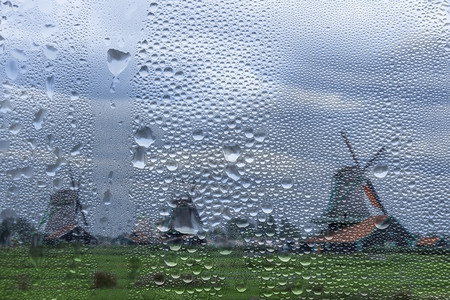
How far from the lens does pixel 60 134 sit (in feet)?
7.30

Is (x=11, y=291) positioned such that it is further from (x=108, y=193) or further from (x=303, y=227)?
(x=303, y=227)

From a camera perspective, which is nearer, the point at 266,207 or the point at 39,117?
the point at 266,207

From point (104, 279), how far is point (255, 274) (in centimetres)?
53

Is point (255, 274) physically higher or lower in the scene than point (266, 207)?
lower

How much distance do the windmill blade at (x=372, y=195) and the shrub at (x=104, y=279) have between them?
3.04 feet

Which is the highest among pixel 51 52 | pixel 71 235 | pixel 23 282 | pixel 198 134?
pixel 51 52

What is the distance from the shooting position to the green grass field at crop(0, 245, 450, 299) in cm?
205

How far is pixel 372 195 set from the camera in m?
2.12

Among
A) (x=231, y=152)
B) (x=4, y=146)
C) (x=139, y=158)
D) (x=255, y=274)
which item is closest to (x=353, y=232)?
(x=255, y=274)

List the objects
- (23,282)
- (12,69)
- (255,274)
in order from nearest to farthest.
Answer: (255,274)
(23,282)
(12,69)

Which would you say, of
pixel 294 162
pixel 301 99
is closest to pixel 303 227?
pixel 294 162

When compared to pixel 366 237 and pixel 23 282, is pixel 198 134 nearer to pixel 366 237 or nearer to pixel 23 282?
pixel 366 237

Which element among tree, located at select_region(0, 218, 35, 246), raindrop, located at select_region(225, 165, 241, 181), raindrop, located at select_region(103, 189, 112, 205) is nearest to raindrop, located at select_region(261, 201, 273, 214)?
raindrop, located at select_region(225, 165, 241, 181)

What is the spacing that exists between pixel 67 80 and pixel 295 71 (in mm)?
838
